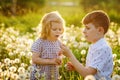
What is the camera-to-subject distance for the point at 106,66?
4.71 m

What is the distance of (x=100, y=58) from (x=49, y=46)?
82cm

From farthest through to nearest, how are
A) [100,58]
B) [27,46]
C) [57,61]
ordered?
[27,46]
[57,61]
[100,58]

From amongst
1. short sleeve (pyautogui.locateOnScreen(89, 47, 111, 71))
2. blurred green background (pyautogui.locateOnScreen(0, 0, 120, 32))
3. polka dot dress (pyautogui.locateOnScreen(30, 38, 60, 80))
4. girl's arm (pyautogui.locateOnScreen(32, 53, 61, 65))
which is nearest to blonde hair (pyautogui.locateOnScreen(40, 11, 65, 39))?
polka dot dress (pyautogui.locateOnScreen(30, 38, 60, 80))

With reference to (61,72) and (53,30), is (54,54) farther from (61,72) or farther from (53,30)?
(61,72)

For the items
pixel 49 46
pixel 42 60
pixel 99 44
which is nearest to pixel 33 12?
pixel 49 46

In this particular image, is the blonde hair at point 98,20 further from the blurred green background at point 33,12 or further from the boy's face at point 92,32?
the blurred green background at point 33,12

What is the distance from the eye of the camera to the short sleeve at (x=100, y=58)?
4602 mm

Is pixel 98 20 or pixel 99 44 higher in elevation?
pixel 98 20

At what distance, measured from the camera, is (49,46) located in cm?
523

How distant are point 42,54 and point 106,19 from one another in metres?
0.96

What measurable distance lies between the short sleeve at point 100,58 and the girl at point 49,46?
0.54 metres

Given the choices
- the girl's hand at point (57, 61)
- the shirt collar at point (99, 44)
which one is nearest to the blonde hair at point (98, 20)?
the shirt collar at point (99, 44)

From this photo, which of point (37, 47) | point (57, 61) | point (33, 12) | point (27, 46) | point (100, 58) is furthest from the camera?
point (33, 12)

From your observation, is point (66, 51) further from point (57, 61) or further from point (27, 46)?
point (27, 46)
